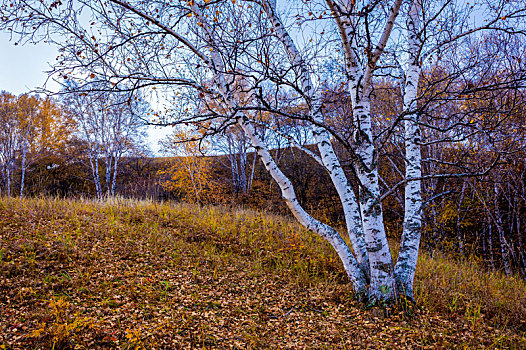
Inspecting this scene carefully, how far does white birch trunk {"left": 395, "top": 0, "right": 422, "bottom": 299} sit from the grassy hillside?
1.63 feet

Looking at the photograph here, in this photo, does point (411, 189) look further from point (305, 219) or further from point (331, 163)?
point (305, 219)

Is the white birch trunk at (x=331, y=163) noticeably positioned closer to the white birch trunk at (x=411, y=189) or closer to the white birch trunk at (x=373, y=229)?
the white birch trunk at (x=373, y=229)

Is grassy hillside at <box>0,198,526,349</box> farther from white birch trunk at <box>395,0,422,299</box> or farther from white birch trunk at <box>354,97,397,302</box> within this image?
white birch trunk at <box>395,0,422,299</box>

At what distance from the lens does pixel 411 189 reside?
3926mm

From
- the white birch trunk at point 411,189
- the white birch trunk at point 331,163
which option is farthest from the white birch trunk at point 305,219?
the white birch trunk at point 411,189

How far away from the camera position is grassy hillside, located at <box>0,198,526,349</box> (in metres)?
2.69

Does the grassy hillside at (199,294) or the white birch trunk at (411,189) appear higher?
the white birch trunk at (411,189)

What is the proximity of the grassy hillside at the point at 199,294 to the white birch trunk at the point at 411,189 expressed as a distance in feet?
1.63

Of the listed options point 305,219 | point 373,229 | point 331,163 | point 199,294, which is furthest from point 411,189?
point 199,294

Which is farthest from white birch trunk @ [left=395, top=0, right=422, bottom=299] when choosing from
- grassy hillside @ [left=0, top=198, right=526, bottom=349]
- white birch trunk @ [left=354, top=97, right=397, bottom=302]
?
grassy hillside @ [left=0, top=198, right=526, bottom=349]

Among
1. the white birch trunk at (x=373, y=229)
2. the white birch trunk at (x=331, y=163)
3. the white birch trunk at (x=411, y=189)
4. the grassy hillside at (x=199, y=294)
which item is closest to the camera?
the grassy hillside at (x=199, y=294)

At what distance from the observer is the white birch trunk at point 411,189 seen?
12.0 feet

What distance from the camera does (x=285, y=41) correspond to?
426 centimetres

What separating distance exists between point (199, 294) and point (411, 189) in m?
3.57
